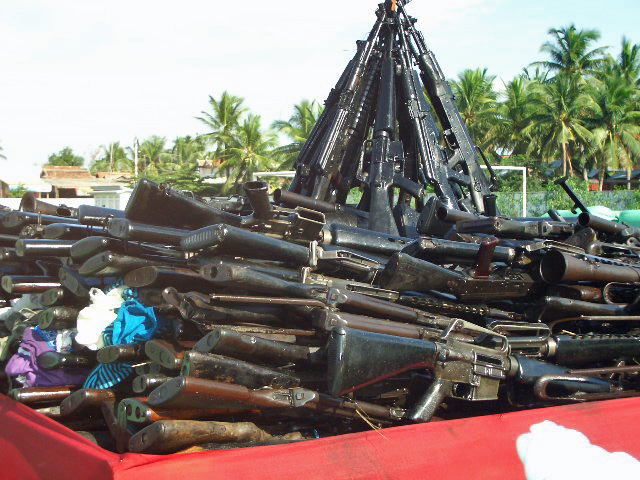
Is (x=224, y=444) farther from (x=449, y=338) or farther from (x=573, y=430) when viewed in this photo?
(x=573, y=430)

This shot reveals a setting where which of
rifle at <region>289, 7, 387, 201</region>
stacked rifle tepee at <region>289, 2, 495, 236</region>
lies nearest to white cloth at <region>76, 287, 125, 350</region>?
stacked rifle tepee at <region>289, 2, 495, 236</region>

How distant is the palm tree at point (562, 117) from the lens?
1652 inches

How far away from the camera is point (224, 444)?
2996 mm

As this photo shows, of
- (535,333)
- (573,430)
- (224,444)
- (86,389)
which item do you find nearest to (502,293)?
(535,333)

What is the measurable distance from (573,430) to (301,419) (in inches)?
49.5

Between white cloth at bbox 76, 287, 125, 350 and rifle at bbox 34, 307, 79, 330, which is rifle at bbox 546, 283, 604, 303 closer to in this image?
white cloth at bbox 76, 287, 125, 350

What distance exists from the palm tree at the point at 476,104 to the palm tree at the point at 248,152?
11.4 meters

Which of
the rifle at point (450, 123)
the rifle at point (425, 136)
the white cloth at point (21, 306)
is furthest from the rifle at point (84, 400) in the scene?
the rifle at point (450, 123)

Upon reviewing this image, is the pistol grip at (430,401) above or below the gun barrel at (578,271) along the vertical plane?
below

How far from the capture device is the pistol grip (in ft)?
11.2

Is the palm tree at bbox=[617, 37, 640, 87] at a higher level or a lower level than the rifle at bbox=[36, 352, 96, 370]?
higher

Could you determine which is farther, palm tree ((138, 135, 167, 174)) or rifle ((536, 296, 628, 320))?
palm tree ((138, 135, 167, 174))

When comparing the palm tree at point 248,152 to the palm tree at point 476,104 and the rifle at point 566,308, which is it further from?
the rifle at point 566,308

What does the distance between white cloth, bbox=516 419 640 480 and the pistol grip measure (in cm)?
42
